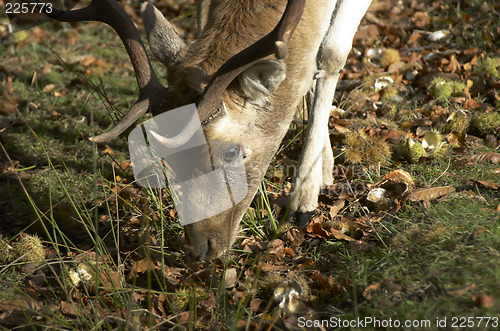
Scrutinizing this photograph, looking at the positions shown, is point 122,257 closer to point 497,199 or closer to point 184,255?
point 184,255

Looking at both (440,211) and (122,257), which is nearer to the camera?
(440,211)

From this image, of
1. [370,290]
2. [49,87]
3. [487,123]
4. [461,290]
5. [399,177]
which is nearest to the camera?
[461,290]

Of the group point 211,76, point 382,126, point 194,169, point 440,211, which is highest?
point 211,76

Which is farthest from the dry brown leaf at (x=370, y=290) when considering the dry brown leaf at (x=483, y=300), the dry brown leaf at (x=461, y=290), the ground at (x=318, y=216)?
the dry brown leaf at (x=483, y=300)

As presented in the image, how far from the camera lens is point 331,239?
3.55m

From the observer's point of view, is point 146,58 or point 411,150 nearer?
point 146,58

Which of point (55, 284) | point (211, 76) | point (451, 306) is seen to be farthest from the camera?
point (55, 284)

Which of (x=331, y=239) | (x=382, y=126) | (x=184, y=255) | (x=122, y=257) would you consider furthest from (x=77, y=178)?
(x=382, y=126)

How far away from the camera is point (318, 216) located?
3809 millimetres

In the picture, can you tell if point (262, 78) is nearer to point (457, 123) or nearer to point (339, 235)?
point (339, 235)

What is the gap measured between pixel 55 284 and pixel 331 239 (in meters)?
1.95

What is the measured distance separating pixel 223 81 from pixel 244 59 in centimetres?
18

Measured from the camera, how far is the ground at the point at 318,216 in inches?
109

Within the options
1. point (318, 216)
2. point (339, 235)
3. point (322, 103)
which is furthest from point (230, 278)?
point (322, 103)
